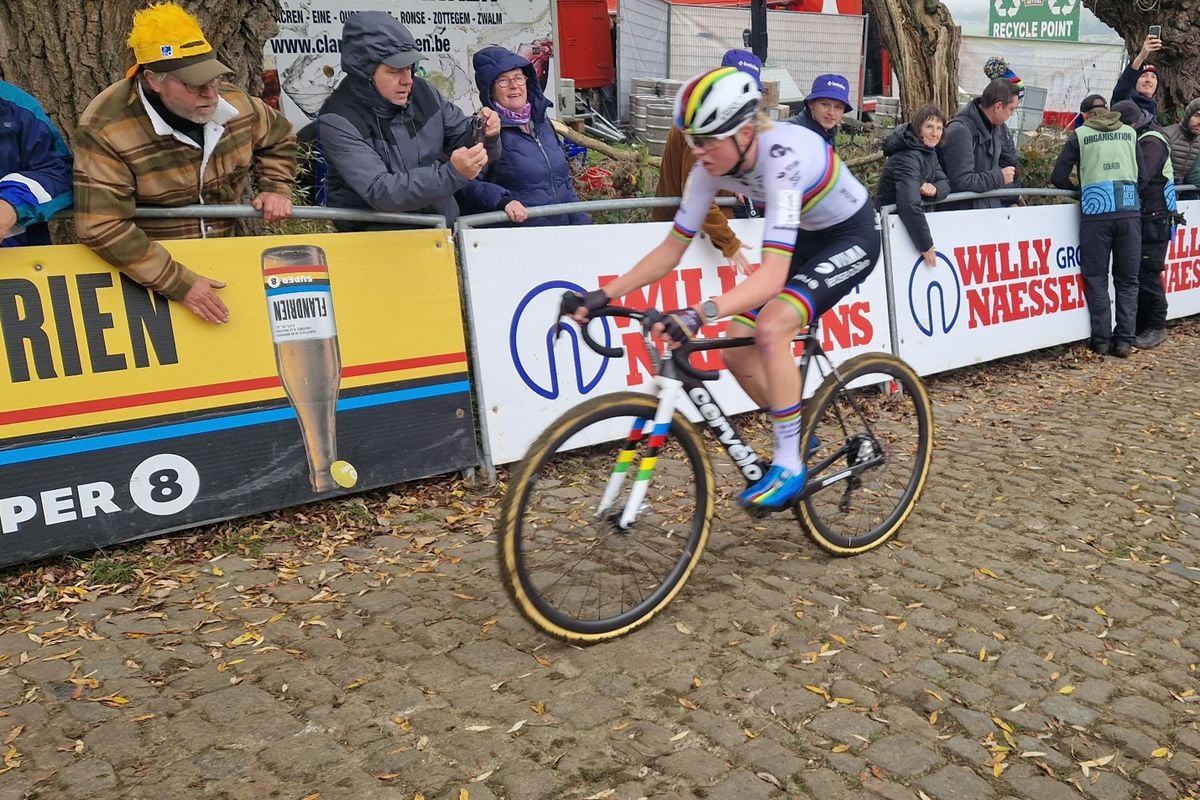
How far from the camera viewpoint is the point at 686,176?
21.5ft

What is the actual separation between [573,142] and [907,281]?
575 cm

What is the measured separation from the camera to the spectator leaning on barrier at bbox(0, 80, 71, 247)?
4.18 m

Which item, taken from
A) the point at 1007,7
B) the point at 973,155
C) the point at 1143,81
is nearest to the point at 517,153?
the point at 973,155

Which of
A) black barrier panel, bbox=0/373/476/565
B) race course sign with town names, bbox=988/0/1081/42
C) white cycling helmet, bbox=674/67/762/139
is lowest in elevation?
black barrier panel, bbox=0/373/476/565

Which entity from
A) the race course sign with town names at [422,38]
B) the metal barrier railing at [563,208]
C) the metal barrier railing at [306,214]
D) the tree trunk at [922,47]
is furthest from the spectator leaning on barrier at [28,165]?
the tree trunk at [922,47]

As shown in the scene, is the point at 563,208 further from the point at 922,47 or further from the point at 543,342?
the point at 922,47

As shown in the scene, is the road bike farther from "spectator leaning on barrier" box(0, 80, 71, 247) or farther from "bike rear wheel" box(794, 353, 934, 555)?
"spectator leaning on barrier" box(0, 80, 71, 247)

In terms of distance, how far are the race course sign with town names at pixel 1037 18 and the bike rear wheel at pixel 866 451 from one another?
99.2 feet

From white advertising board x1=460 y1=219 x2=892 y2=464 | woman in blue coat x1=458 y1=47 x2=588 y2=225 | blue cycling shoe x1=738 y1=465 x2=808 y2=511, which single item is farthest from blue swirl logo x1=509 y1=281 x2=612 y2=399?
blue cycling shoe x1=738 y1=465 x2=808 y2=511

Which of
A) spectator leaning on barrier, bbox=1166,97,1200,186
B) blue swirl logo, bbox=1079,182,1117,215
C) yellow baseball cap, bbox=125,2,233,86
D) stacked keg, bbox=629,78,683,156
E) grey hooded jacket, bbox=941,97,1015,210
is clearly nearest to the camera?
yellow baseball cap, bbox=125,2,233,86

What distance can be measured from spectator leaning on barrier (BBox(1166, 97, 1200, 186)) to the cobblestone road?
692 centimetres

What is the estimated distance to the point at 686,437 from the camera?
158 inches

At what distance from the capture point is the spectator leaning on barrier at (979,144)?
828cm

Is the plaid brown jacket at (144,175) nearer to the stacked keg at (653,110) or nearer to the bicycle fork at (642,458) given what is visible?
the bicycle fork at (642,458)
